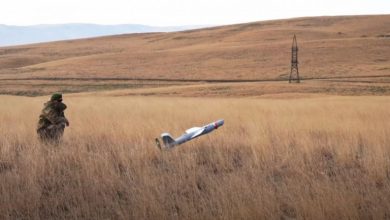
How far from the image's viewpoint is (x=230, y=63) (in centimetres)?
7038

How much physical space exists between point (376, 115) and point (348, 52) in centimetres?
5767

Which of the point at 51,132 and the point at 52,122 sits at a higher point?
the point at 52,122

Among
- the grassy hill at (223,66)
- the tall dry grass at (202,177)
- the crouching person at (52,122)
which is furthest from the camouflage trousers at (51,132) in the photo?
the grassy hill at (223,66)

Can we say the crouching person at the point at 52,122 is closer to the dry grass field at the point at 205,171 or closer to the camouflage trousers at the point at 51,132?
the camouflage trousers at the point at 51,132

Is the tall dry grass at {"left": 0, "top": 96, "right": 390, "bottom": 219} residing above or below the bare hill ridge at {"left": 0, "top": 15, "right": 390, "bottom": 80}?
above

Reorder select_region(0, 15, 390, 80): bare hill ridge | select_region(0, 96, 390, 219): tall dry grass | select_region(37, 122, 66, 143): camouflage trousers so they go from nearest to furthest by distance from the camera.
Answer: select_region(0, 96, 390, 219): tall dry grass, select_region(37, 122, 66, 143): camouflage trousers, select_region(0, 15, 390, 80): bare hill ridge

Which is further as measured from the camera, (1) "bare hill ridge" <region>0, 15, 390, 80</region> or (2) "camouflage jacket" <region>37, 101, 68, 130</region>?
(1) "bare hill ridge" <region>0, 15, 390, 80</region>

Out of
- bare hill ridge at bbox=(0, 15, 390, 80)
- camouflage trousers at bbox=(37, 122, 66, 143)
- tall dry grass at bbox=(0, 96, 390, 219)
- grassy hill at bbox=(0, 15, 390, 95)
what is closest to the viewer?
tall dry grass at bbox=(0, 96, 390, 219)

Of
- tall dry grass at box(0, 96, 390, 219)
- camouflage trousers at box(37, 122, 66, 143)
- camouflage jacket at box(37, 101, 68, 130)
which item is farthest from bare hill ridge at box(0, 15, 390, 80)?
camouflage trousers at box(37, 122, 66, 143)

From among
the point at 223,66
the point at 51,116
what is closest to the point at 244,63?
the point at 223,66

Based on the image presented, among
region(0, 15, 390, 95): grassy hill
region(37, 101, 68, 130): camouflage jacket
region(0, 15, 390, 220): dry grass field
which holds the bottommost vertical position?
region(0, 15, 390, 95): grassy hill

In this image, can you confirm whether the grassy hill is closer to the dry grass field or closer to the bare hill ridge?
the bare hill ridge

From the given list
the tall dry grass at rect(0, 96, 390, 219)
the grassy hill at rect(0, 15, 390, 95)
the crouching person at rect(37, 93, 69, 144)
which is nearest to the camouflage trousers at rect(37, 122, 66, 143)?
the crouching person at rect(37, 93, 69, 144)

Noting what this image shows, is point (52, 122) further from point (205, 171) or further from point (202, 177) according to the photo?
point (202, 177)
